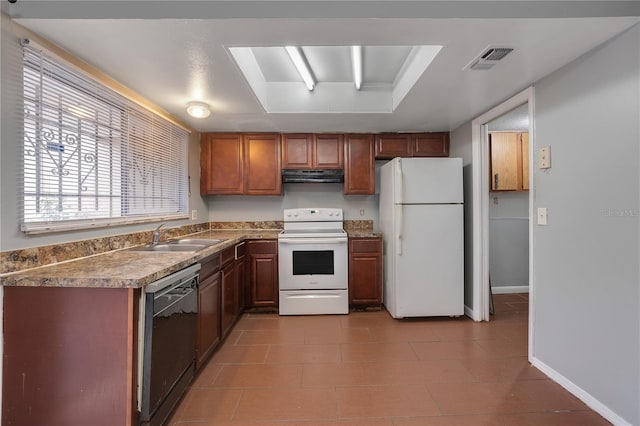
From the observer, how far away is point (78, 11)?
145 centimetres

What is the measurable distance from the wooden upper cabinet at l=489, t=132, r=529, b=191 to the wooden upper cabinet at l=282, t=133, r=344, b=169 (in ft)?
6.44

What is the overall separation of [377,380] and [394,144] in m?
2.61

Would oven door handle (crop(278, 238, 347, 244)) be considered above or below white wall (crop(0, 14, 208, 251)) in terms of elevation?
below

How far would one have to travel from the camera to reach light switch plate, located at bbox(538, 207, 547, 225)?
2117 mm

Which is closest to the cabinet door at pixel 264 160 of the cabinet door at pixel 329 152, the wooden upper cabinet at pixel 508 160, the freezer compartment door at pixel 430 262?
the cabinet door at pixel 329 152

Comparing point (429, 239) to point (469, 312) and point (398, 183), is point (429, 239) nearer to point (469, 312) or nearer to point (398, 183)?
point (398, 183)

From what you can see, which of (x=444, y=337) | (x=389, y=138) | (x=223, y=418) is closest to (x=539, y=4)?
(x=389, y=138)

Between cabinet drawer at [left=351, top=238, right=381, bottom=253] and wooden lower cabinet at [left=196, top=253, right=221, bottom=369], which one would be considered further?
cabinet drawer at [left=351, top=238, right=381, bottom=253]

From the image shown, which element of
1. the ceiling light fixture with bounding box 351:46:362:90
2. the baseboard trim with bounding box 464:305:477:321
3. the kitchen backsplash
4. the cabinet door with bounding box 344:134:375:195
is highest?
the ceiling light fixture with bounding box 351:46:362:90

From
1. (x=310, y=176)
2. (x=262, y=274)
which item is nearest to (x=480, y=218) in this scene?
(x=310, y=176)

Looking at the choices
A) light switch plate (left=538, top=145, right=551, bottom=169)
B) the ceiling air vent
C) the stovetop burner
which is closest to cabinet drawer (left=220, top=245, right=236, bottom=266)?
the stovetop burner

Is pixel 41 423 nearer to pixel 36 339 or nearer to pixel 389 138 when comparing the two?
pixel 36 339

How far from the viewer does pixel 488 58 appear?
1816 mm

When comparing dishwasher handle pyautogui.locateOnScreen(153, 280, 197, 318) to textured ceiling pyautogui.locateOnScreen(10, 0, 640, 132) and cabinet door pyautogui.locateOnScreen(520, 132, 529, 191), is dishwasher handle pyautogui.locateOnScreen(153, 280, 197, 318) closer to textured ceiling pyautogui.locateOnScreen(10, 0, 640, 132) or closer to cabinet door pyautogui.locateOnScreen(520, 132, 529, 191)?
textured ceiling pyautogui.locateOnScreen(10, 0, 640, 132)
